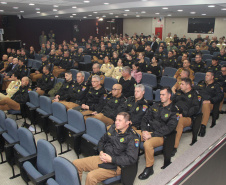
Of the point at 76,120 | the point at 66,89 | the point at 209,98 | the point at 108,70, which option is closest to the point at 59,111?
the point at 76,120

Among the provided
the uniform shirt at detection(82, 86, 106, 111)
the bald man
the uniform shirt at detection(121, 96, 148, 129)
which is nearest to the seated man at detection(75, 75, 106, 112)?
the uniform shirt at detection(82, 86, 106, 111)

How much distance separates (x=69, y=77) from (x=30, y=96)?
0.98m

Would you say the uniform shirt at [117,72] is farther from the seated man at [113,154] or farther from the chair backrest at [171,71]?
the seated man at [113,154]

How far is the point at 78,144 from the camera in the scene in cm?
335

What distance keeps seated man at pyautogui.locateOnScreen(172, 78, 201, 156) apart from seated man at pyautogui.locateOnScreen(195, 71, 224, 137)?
1.36 feet

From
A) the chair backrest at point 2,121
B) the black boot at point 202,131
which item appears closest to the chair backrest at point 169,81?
the black boot at point 202,131

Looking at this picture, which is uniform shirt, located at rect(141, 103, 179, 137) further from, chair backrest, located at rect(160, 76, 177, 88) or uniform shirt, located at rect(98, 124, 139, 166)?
chair backrest, located at rect(160, 76, 177, 88)

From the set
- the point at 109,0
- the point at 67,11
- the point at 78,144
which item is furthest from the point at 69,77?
the point at 67,11

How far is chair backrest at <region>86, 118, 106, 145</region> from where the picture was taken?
3.05 metres

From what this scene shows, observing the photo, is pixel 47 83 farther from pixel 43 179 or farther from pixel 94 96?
pixel 43 179

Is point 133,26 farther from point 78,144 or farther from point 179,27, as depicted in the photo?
point 78,144

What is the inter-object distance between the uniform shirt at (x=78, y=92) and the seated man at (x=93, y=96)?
247 millimetres

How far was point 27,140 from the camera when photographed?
2900 millimetres

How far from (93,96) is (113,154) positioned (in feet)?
6.20
